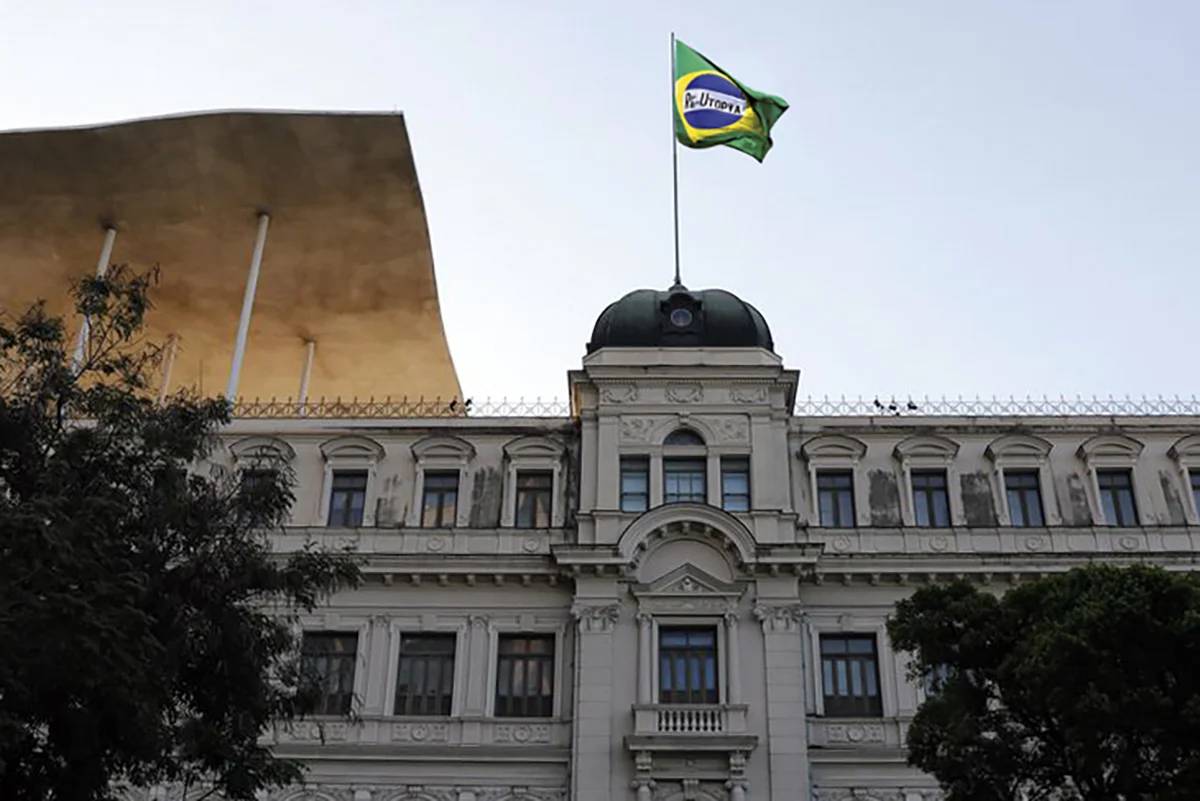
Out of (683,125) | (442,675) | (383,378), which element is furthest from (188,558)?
(383,378)

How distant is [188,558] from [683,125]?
77.4 ft

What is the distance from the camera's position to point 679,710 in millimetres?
27938

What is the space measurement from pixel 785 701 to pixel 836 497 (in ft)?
19.3

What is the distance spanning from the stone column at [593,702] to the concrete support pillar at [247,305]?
40.6 feet

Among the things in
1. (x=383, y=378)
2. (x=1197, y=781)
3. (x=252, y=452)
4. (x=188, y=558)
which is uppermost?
(x=383, y=378)

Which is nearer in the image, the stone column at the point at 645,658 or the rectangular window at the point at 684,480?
the stone column at the point at 645,658

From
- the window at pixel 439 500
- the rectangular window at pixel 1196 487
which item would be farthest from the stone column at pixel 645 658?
the rectangular window at pixel 1196 487

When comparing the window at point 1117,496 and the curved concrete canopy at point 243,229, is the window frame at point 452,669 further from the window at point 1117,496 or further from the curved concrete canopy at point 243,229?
the window at point 1117,496

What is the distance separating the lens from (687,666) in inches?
1144

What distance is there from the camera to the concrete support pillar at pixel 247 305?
3553 centimetres

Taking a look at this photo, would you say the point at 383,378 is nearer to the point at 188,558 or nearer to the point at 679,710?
the point at 679,710

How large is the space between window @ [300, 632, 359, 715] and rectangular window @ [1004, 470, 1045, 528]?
1686 centimetres

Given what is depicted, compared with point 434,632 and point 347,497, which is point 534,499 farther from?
point 347,497

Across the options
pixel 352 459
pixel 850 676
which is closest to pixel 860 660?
pixel 850 676
